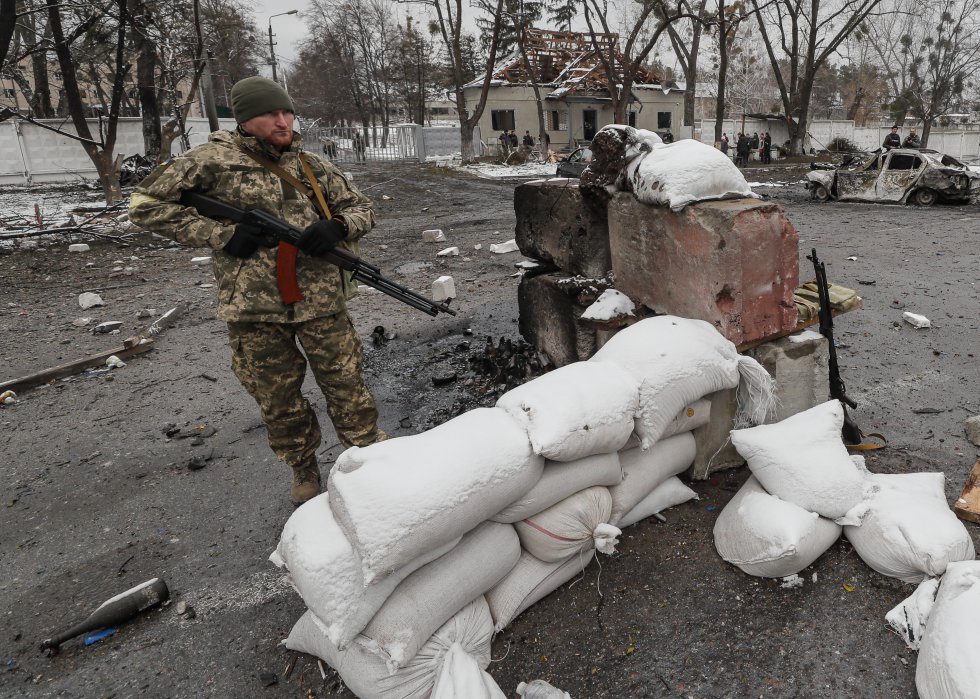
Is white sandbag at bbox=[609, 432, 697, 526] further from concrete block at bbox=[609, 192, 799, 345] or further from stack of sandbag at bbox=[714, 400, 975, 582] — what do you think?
concrete block at bbox=[609, 192, 799, 345]

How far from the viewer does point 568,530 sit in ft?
5.71

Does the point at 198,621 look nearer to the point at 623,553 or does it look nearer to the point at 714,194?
the point at 623,553

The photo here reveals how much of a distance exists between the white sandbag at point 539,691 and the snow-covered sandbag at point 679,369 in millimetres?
790

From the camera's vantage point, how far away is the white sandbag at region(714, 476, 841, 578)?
1.70 m

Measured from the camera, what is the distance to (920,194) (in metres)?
10.2

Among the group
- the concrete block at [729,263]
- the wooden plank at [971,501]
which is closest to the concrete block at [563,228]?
the concrete block at [729,263]

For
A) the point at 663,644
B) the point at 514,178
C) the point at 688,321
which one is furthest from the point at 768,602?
the point at 514,178

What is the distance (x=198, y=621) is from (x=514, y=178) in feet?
52.3

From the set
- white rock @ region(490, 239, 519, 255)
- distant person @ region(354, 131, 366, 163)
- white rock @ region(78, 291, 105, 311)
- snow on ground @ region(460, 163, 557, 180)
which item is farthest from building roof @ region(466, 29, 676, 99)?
white rock @ region(78, 291, 105, 311)

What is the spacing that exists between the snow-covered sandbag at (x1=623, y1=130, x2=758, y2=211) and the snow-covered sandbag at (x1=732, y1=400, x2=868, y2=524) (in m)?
0.87

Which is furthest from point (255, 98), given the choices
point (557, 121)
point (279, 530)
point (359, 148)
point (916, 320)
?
point (557, 121)

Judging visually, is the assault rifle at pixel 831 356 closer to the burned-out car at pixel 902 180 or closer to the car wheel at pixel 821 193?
the burned-out car at pixel 902 180

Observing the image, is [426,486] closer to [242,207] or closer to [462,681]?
[462,681]

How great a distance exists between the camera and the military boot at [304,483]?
95.3 inches
